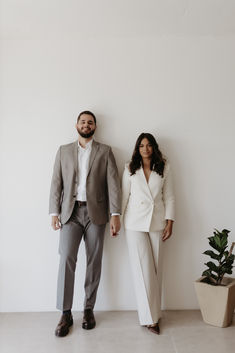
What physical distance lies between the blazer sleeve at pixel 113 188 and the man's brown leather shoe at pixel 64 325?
956 millimetres

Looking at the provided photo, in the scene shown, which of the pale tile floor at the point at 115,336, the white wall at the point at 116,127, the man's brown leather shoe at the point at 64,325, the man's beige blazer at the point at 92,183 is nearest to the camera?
the pale tile floor at the point at 115,336

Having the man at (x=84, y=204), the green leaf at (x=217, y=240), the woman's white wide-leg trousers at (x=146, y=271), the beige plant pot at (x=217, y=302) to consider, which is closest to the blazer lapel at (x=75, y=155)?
the man at (x=84, y=204)

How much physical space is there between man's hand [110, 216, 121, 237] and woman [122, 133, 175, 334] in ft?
0.22

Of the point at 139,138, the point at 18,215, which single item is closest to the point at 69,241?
the point at 18,215

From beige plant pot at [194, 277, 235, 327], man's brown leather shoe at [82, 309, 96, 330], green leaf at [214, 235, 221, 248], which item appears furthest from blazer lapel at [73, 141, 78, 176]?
beige plant pot at [194, 277, 235, 327]

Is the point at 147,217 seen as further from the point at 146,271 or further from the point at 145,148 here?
the point at 145,148

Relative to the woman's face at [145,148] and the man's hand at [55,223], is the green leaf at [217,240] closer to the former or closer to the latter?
the woman's face at [145,148]

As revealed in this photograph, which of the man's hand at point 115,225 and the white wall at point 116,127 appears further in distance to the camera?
the white wall at point 116,127

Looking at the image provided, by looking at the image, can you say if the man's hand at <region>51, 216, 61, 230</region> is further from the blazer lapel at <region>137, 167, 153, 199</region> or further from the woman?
the blazer lapel at <region>137, 167, 153, 199</region>

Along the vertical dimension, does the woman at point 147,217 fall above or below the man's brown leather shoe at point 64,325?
above

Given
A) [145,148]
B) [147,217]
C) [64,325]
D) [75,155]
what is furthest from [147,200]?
[64,325]

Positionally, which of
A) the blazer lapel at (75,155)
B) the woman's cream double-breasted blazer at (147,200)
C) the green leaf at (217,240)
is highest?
the blazer lapel at (75,155)

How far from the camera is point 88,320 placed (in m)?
2.64

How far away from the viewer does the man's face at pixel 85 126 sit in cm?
278
